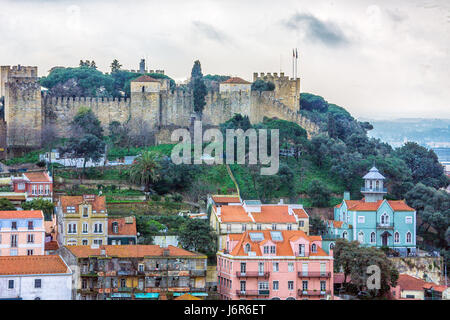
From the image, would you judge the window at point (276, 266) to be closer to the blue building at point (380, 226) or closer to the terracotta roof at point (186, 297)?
the terracotta roof at point (186, 297)

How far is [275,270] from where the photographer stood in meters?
37.4

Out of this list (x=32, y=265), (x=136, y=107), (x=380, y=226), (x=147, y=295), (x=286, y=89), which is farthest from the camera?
(x=286, y=89)

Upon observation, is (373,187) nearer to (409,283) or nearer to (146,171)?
(409,283)

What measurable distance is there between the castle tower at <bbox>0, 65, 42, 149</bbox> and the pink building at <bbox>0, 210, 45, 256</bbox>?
1886 cm

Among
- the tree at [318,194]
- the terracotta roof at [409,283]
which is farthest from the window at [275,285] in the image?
the tree at [318,194]

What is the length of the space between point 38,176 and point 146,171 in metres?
5.01

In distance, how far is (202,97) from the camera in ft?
198

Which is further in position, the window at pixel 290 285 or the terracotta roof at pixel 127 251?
the window at pixel 290 285

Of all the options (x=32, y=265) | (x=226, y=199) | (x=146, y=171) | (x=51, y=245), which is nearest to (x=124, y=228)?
(x=51, y=245)

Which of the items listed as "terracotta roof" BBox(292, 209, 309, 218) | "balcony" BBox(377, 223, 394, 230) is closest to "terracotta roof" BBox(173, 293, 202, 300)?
"terracotta roof" BBox(292, 209, 309, 218)

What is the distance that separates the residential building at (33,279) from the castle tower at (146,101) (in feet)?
84.3

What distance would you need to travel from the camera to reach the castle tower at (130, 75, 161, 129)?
197 ft

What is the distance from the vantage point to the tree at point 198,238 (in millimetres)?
40688
